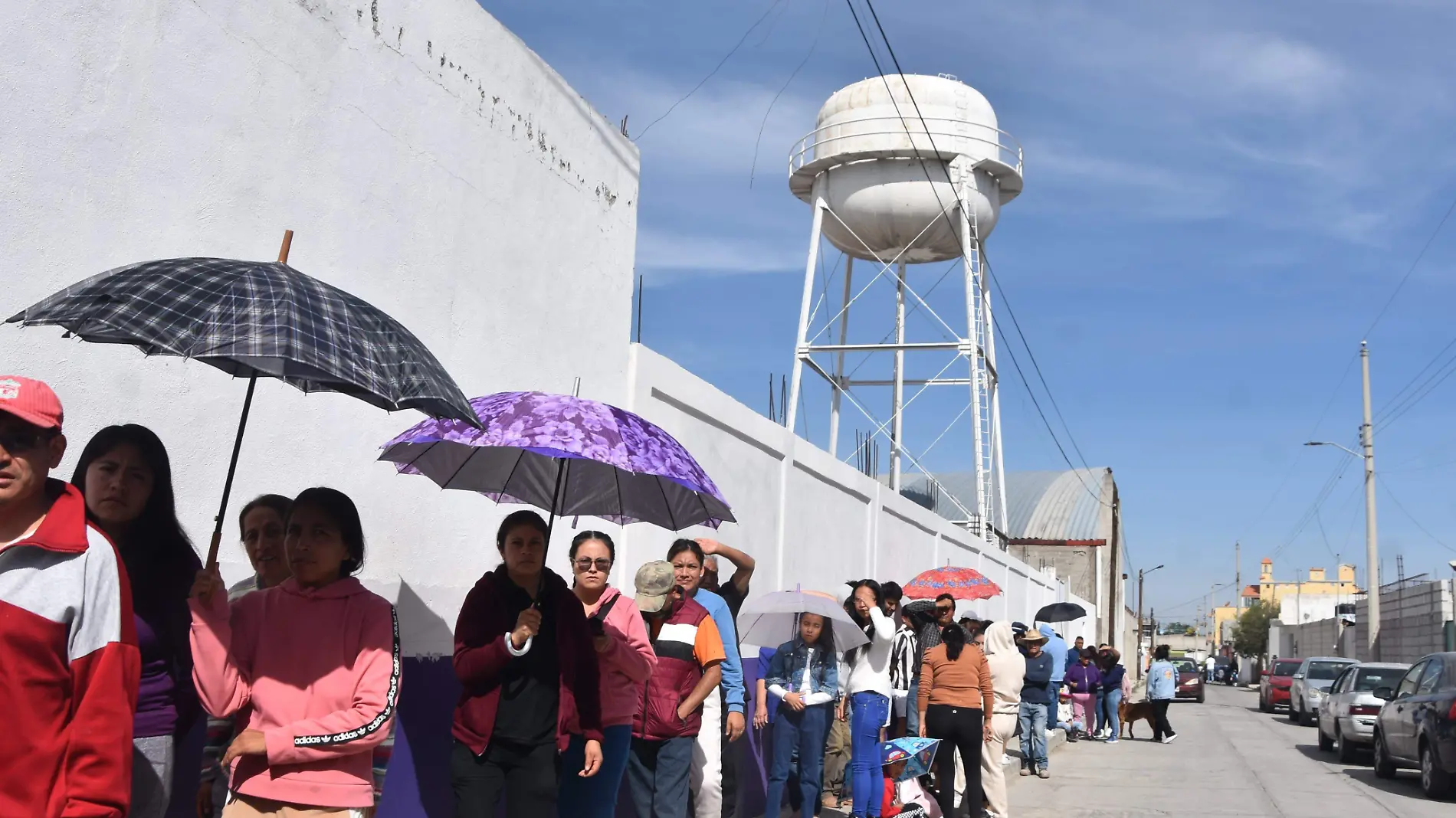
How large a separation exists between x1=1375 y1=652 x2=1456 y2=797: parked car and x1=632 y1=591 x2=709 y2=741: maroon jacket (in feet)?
33.3

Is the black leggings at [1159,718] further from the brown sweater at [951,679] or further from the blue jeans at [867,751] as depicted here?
the blue jeans at [867,751]

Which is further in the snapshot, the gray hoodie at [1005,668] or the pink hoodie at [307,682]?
the gray hoodie at [1005,668]

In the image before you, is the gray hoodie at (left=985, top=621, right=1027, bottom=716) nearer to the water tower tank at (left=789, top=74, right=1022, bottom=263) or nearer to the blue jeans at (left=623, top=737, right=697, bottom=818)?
the blue jeans at (left=623, top=737, right=697, bottom=818)

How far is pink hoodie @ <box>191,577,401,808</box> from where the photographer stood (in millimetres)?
3967

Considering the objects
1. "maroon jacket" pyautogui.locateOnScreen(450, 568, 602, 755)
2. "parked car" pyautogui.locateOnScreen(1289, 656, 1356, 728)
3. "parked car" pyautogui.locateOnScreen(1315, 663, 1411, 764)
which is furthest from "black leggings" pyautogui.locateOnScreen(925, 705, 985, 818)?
"parked car" pyautogui.locateOnScreen(1289, 656, 1356, 728)

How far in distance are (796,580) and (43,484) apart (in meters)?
9.49

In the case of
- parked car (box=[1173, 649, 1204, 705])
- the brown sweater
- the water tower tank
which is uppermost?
the water tower tank

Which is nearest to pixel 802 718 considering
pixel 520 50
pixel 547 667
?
pixel 547 667

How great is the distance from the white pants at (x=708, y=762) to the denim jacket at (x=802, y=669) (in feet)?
4.27

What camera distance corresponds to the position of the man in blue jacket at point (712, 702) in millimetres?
7184

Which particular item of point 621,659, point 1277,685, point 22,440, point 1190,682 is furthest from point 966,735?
point 1190,682

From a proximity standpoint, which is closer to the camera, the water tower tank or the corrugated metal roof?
the water tower tank

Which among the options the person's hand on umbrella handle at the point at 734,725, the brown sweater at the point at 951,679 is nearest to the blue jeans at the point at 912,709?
the brown sweater at the point at 951,679

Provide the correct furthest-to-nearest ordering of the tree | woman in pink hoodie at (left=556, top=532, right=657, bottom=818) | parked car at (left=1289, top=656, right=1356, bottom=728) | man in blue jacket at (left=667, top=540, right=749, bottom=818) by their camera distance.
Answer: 1. the tree
2. parked car at (left=1289, top=656, right=1356, bottom=728)
3. man in blue jacket at (left=667, top=540, right=749, bottom=818)
4. woman in pink hoodie at (left=556, top=532, right=657, bottom=818)
